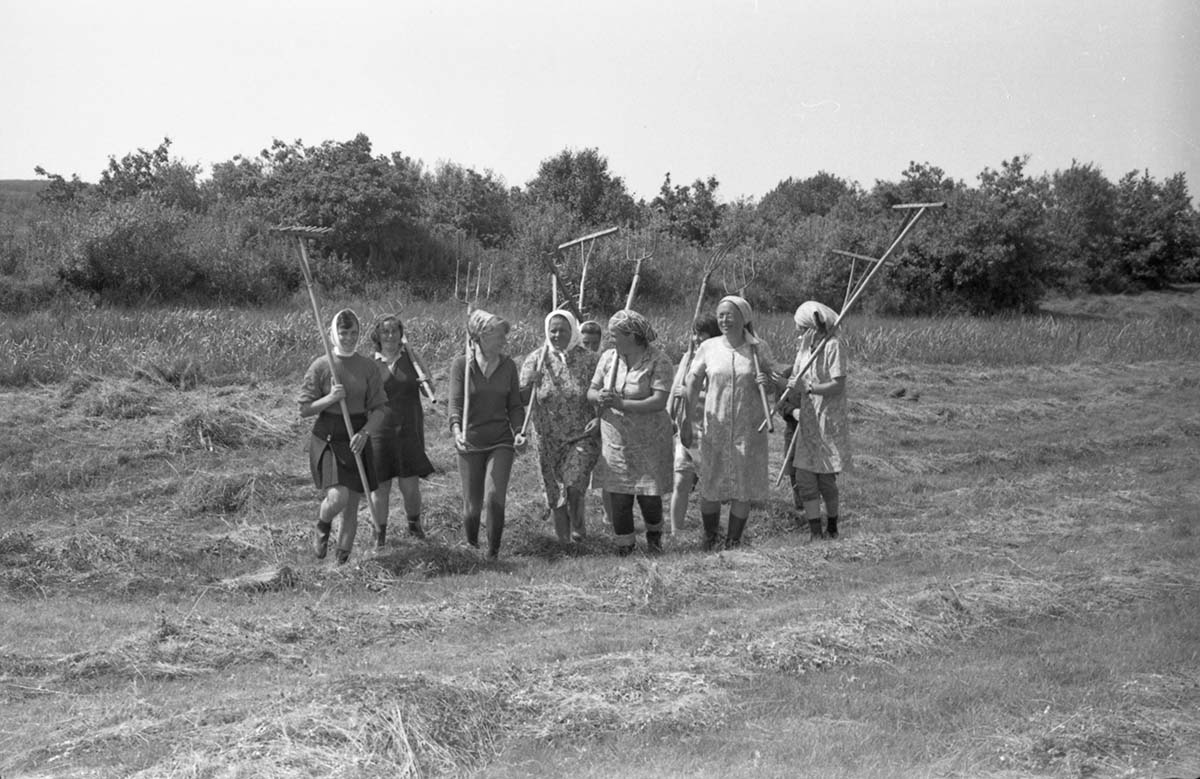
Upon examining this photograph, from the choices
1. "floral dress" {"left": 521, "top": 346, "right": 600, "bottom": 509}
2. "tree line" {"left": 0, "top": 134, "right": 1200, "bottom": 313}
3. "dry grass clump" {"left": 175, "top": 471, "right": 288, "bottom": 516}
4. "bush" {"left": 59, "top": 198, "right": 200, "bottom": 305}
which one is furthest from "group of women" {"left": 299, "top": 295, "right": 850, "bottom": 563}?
"bush" {"left": 59, "top": 198, "right": 200, "bottom": 305}

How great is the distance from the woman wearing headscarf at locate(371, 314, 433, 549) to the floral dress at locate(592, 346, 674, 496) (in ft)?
4.47

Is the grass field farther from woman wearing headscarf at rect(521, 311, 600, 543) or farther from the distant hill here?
the distant hill

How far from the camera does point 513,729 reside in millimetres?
4871

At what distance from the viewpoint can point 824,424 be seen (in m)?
8.78

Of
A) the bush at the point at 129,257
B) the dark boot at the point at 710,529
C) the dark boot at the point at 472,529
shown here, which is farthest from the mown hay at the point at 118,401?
the bush at the point at 129,257

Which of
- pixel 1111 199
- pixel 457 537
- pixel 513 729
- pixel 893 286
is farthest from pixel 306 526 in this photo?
pixel 1111 199

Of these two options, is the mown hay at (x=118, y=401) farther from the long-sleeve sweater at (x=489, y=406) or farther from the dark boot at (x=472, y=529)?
the long-sleeve sweater at (x=489, y=406)

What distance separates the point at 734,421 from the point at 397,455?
7.90 ft

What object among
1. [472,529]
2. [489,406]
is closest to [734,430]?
[489,406]

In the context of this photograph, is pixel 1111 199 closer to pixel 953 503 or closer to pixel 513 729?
pixel 953 503

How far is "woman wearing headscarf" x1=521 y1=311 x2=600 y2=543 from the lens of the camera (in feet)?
28.1

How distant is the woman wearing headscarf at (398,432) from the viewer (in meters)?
8.43

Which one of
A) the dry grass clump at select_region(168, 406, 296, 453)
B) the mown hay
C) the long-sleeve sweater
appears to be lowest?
the dry grass clump at select_region(168, 406, 296, 453)

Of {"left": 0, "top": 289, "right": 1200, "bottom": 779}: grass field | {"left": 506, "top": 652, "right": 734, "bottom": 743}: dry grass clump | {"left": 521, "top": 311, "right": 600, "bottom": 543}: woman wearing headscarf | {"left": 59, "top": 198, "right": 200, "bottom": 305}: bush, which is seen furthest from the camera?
{"left": 59, "top": 198, "right": 200, "bottom": 305}: bush
